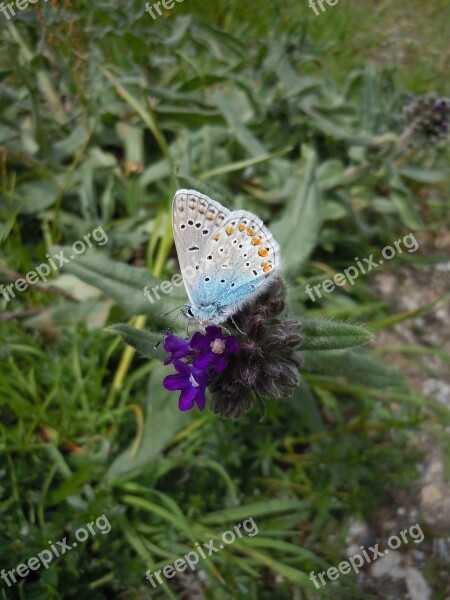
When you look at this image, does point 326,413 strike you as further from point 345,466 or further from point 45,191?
point 45,191

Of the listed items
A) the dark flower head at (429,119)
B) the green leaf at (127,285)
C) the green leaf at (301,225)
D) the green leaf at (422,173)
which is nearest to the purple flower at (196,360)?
the green leaf at (127,285)

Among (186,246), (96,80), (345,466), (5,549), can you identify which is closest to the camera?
(186,246)

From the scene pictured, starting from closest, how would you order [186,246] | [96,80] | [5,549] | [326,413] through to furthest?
[186,246] < [5,549] < [326,413] < [96,80]

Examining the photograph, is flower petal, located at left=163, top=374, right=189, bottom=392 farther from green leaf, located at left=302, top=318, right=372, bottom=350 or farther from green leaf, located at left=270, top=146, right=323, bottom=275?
green leaf, located at left=270, top=146, right=323, bottom=275

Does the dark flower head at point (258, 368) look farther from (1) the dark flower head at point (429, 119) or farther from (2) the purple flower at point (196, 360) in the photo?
(1) the dark flower head at point (429, 119)

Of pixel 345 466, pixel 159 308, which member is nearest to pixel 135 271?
pixel 159 308

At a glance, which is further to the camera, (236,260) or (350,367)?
(350,367)

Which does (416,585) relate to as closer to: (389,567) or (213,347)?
(389,567)

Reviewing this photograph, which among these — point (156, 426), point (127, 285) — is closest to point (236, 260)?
point (127, 285)
